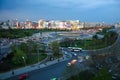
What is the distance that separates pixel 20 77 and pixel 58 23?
33.1m

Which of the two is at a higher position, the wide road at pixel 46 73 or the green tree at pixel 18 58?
the green tree at pixel 18 58

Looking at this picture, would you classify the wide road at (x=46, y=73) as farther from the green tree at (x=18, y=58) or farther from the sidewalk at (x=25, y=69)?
the green tree at (x=18, y=58)

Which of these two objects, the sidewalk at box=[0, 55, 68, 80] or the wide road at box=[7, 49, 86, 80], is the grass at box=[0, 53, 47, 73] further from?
the wide road at box=[7, 49, 86, 80]

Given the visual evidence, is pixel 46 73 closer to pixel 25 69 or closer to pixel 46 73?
pixel 46 73

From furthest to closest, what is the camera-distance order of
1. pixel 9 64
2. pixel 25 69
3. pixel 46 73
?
pixel 9 64 < pixel 25 69 < pixel 46 73

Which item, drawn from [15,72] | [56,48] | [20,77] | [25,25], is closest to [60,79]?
[20,77]

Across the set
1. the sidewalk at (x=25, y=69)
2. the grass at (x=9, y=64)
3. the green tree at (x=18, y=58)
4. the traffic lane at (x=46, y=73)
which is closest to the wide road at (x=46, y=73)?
the traffic lane at (x=46, y=73)

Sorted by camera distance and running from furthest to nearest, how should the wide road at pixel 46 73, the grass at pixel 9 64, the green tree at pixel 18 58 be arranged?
the green tree at pixel 18 58 < the grass at pixel 9 64 < the wide road at pixel 46 73

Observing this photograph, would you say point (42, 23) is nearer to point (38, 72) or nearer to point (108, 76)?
point (38, 72)

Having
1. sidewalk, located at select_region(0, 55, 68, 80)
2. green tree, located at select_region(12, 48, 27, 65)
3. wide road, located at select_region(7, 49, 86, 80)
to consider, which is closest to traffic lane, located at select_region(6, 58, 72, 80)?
wide road, located at select_region(7, 49, 86, 80)

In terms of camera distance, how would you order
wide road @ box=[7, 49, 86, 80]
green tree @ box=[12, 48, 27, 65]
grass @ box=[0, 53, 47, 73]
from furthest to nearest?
green tree @ box=[12, 48, 27, 65], grass @ box=[0, 53, 47, 73], wide road @ box=[7, 49, 86, 80]

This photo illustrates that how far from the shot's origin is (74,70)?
586cm

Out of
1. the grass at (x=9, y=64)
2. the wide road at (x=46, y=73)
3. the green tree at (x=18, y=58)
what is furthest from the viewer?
the green tree at (x=18, y=58)

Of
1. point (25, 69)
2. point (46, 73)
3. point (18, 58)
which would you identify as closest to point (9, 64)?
point (18, 58)
